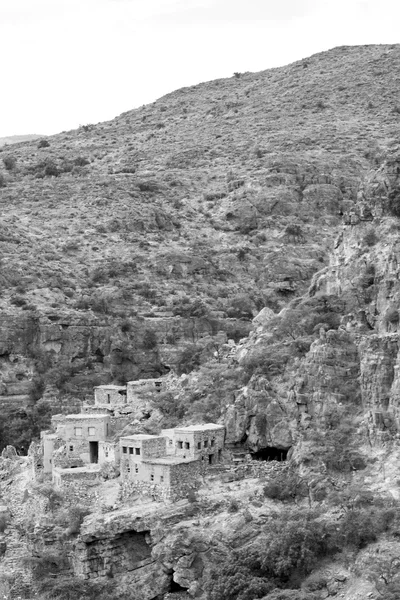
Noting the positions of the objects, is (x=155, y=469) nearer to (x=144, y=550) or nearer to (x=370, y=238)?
(x=144, y=550)

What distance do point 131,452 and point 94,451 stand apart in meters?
4.33

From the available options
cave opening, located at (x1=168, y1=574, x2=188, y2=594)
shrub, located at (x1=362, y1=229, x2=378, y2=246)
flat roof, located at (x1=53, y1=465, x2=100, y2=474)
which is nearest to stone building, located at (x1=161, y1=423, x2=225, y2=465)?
flat roof, located at (x1=53, y1=465, x2=100, y2=474)

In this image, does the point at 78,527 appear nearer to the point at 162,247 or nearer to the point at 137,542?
the point at 137,542

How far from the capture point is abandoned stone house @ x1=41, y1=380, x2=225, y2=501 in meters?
66.2

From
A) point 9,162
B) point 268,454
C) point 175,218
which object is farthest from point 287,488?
point 9,162

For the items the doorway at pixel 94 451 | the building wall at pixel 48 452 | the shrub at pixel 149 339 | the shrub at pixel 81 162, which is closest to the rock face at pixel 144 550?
the doorway at pixel 94 451

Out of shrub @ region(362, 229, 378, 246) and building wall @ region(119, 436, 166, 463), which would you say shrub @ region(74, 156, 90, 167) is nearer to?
shrub @ region(362, 229, 378, 246)

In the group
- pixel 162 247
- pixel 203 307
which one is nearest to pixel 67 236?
pixel 162 247

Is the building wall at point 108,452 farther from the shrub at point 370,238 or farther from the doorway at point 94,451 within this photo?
the shrub at point 370,238

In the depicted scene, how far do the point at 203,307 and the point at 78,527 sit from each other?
40728mm

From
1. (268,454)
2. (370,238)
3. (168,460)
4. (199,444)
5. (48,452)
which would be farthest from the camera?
(370,238)

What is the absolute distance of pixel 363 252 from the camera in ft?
244

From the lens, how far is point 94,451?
235ft

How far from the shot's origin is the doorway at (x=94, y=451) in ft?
234
